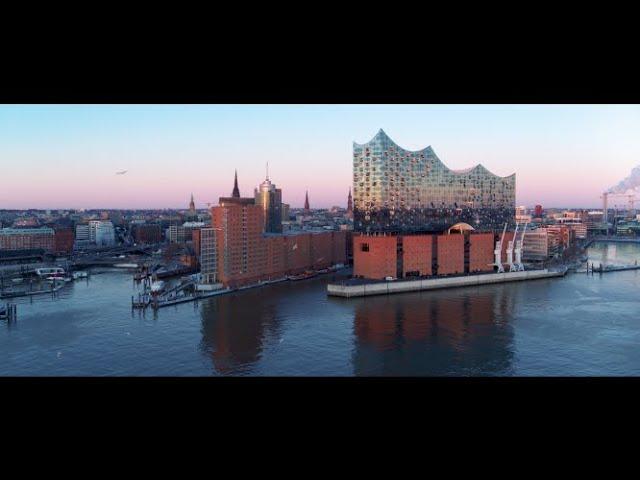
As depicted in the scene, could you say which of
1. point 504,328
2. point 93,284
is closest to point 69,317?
point 93,284

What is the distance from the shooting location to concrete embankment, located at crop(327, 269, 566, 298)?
10.0 meters

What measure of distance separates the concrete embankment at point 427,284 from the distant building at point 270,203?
382 inches

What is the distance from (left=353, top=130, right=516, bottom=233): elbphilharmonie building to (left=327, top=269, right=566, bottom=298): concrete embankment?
1.95 m

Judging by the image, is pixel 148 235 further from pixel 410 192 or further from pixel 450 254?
pixel 450 254

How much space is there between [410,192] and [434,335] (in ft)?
23.8

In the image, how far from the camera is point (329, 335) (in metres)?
6.70

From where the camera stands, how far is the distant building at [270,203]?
66.6 feet

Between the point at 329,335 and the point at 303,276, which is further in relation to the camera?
the point at 303,276

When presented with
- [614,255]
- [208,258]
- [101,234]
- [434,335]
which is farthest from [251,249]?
[614,255]

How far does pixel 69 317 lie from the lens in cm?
791

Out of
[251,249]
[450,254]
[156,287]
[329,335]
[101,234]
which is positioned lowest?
[329,335]
